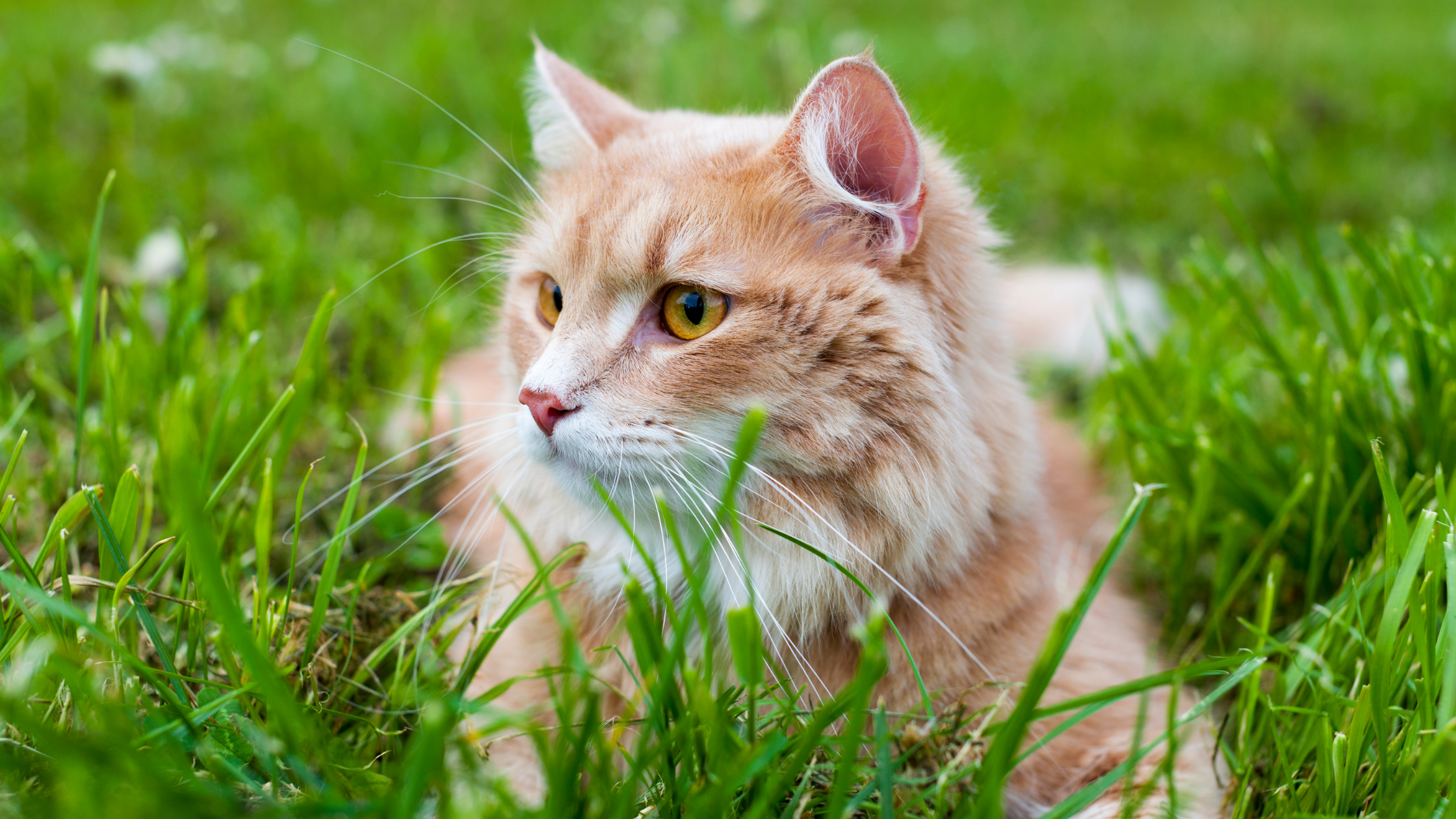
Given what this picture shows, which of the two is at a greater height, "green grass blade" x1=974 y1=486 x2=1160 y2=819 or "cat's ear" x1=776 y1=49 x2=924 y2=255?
"cat's ear" x1=776 y1=49 x2=924 y2=255

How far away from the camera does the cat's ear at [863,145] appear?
1.23 metres

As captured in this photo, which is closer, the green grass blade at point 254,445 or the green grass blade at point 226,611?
the green grass blade at point 226,611

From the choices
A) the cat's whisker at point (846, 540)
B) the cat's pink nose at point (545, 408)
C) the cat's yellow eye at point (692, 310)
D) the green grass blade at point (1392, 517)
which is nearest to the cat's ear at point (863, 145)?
the cat's yellow eye at point (692, 310)

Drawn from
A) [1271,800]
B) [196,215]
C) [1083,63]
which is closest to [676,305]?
[1271,800]

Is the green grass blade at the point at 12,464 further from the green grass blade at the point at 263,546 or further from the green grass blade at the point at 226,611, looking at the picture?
the green grass blade at the point at 226,611

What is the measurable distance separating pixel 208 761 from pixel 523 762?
22.8 inches

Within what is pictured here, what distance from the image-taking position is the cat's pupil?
1267 millimetres

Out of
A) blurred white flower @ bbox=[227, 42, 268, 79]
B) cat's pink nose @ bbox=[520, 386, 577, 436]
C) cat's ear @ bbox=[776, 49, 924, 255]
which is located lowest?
cat's pink nose @ bbox=[520, 386, 577, 436]

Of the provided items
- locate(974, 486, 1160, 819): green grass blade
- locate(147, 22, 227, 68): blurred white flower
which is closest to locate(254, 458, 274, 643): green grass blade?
locate(974, 486, 1160, 819): green grass blade

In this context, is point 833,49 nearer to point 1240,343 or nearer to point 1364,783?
point 1240,343

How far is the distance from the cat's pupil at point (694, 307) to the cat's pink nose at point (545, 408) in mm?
214

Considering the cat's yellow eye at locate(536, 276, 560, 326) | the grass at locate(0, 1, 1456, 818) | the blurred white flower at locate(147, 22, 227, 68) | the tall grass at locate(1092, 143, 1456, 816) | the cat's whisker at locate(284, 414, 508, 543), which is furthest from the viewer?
the blurred white flower at locate(147, 22, 227, 68)

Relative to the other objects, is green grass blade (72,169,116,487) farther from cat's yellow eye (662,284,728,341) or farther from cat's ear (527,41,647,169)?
cat's yellow eye (662,284,728,341)

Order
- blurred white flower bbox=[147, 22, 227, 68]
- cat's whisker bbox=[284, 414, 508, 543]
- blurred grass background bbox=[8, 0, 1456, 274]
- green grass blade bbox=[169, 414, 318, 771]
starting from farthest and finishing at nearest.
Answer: blurred white flower bbox=[147, 22, 227, 68], blurred grass background bbox=[8, 0, 1456, 274], cat's whisker bbox=[284, 414, 508, 543], green grass blade bbox=[169, 414, 318, 771]
